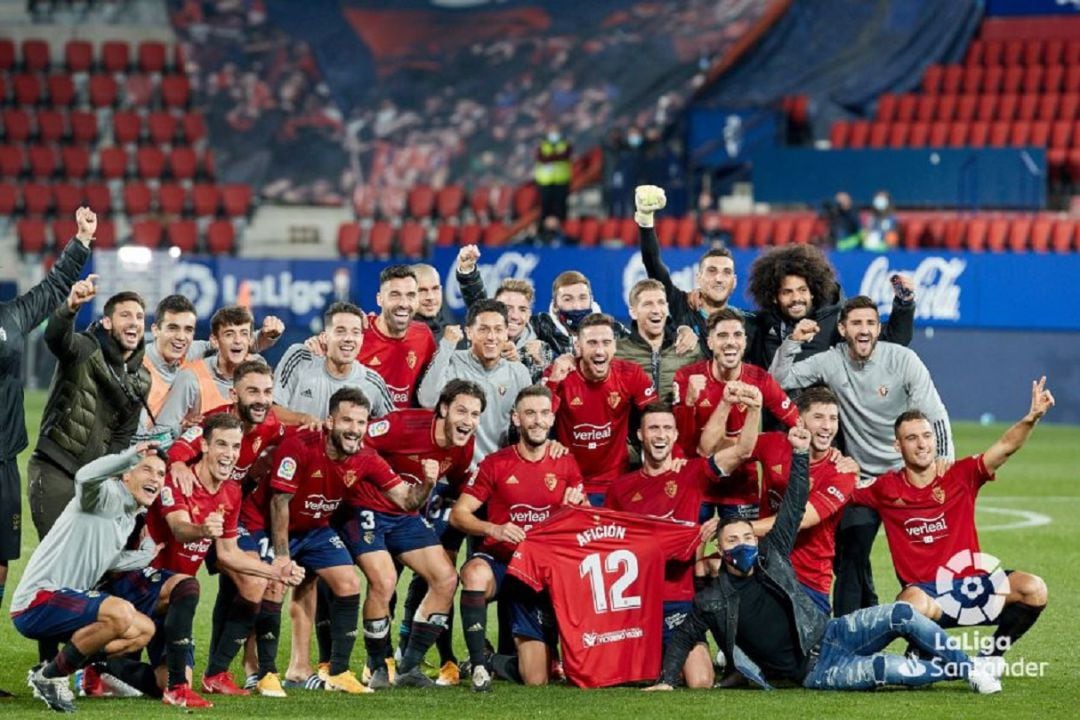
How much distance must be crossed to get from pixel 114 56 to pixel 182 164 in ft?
7.46

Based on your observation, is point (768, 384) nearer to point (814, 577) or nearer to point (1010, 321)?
point (814, 577)

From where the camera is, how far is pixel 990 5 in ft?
102

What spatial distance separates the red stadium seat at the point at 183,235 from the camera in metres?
31.3

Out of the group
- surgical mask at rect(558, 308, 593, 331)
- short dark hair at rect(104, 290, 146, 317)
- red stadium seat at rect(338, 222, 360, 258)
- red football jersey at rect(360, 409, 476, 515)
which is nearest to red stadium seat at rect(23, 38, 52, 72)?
red stadium seat at rect(338, 222, 360, 258)

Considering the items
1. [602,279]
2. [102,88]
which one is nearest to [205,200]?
[102,88]

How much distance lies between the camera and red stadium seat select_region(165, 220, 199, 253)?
31.3 meters

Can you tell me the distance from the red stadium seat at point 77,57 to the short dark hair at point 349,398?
25.4 metres

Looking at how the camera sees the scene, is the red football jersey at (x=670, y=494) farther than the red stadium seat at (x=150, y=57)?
No

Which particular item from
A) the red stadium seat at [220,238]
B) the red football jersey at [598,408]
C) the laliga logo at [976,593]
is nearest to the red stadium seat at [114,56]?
the red stadium seat at [220,238]

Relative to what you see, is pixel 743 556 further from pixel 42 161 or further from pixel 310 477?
pixel 42 161

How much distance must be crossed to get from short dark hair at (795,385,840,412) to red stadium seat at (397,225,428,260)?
20.3m

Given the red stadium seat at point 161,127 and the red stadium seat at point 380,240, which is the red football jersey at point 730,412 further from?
the red stadium seat at point 161,127

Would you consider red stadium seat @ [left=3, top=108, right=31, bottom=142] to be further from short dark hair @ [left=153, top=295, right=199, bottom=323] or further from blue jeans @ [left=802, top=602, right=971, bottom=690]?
blue jeans @ [left=802, top=602, right=971, bottom=690]

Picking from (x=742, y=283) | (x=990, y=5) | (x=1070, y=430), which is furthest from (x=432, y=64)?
(x=1070, y=430)
